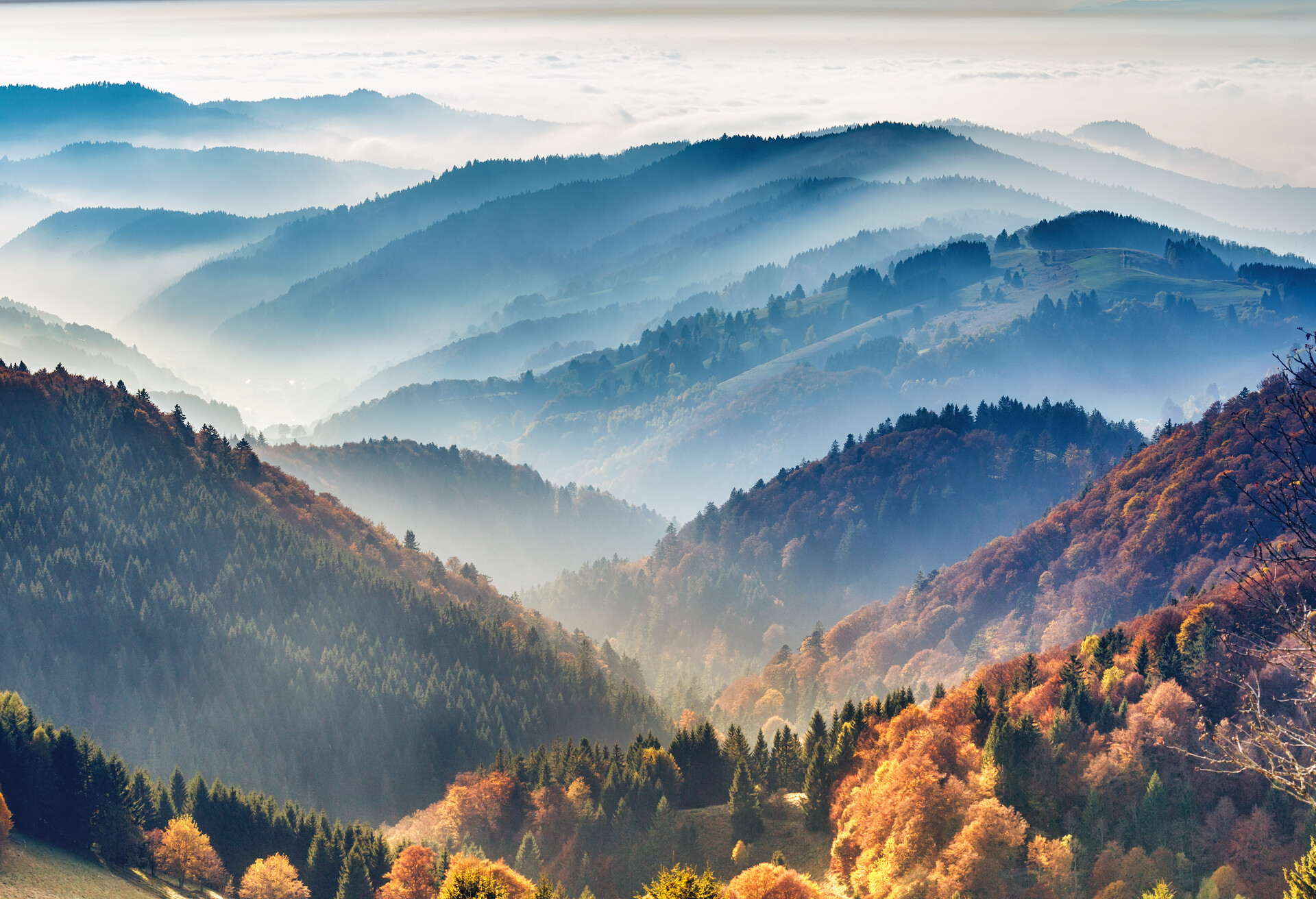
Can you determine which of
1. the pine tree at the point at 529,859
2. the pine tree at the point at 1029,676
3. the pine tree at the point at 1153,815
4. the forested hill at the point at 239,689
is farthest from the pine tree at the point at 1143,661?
the forested hill at the point at 239,689

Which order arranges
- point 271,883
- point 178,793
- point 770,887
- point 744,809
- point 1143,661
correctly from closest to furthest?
point 770,887, point 271,883, point 744,809, point 1143,661, point 178,793

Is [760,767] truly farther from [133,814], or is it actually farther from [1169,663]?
[133,814]

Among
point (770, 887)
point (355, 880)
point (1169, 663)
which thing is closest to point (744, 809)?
point (770, 887)

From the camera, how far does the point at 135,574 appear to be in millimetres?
198750

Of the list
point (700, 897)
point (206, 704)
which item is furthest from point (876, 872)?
point (206, 704)

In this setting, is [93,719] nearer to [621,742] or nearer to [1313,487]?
[621,742]

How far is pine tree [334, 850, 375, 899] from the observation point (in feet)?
354

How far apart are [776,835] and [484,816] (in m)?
38.9

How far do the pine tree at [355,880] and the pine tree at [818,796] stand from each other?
4384 centimetres

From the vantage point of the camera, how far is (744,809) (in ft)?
368

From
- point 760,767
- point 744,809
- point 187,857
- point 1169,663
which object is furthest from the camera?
point 760,767

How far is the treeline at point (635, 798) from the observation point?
114 metres

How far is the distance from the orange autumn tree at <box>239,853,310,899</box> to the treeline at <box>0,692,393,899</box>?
2603mm

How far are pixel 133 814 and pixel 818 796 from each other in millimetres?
67428
